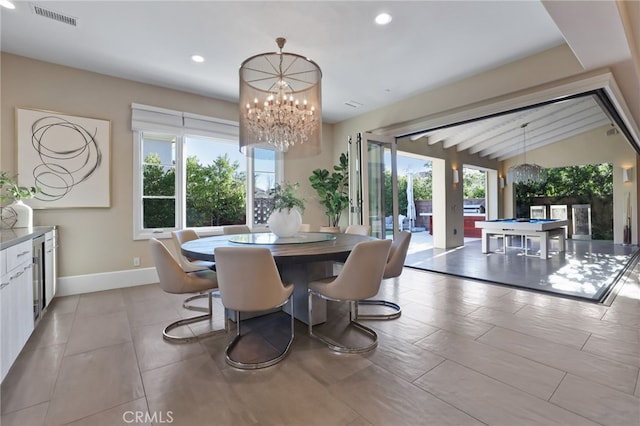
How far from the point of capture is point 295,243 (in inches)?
100

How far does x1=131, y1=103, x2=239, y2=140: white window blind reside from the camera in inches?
159

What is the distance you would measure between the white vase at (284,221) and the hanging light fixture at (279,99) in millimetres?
843

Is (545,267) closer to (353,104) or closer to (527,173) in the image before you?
(527,173)

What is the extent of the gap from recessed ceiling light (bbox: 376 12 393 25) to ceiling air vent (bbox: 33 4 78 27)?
2.90 meters

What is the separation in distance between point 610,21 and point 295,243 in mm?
3074

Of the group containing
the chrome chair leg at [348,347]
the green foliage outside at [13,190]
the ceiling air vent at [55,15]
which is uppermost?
the ceiling air vent at [55,15]

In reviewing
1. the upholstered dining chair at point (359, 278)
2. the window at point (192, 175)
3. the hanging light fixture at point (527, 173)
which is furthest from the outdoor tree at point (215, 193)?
the hanging light fixture at point (527, 173)

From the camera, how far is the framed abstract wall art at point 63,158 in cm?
338

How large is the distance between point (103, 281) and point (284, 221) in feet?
9.15

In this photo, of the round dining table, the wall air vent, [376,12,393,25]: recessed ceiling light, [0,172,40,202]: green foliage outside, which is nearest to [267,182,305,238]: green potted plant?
the round dining table

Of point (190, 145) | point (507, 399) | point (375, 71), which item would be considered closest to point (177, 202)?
point (190, 145)

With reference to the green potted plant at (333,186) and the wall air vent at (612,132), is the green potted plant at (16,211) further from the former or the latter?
the wall air vent at (612,132)

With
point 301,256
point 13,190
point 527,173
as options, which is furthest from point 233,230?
point 527,173

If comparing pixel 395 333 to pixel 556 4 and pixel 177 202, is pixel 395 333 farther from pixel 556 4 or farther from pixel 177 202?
pixel 177 202
